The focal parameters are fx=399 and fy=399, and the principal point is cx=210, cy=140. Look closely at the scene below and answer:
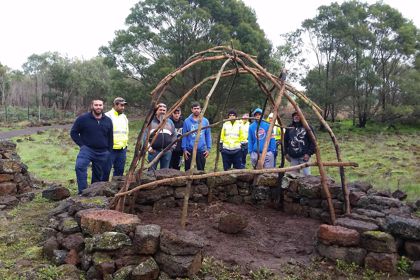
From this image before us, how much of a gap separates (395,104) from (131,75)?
719 inches

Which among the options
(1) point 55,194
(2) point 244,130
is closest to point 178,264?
(1) point 55,194

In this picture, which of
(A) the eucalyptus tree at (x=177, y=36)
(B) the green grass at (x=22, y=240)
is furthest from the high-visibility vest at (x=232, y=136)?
(A) the eucalyptus tree at (x=177, y=36)

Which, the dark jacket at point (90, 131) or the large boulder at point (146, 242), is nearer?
the large boulder at point (146, 242)

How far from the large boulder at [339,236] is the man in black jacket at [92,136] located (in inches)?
153

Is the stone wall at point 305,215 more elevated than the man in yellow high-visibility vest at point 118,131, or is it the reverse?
the man in yellow high-visibility vest at point 118,131

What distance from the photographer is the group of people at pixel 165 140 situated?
6.68 meters

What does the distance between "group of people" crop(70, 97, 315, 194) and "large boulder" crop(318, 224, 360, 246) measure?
186 centimetres

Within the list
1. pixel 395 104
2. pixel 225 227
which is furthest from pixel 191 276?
pixel 395 104

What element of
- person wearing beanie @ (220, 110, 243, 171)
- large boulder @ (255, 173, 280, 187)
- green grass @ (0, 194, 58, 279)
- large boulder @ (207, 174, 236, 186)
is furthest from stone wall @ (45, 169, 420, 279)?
person wearing beanie @ (220, 110, 243, 171)

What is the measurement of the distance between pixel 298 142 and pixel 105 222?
13.0 feet

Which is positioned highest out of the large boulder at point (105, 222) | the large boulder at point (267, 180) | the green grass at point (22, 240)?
the large boulder at point (267, 180)

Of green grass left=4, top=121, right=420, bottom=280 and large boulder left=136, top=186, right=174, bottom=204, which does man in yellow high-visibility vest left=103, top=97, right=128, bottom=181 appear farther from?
green grass left=4, top=121, right=420, bottom=280

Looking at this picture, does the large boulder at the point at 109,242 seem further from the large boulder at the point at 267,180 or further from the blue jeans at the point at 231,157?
the blue jeans at the point at 231,157

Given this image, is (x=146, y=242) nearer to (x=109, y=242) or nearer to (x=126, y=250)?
(x=126, y=250)
